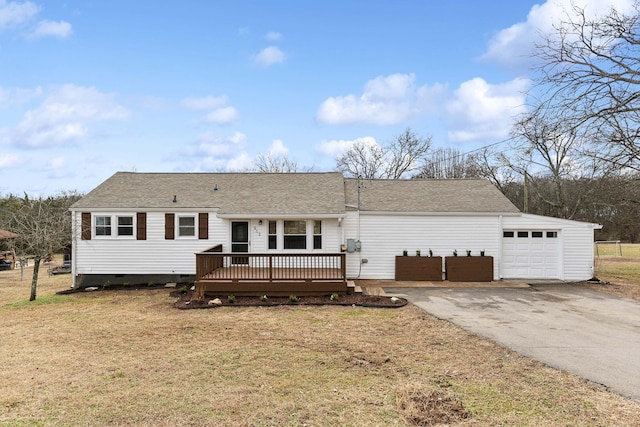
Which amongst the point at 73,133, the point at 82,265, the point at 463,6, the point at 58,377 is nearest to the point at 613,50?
the point at 463,6

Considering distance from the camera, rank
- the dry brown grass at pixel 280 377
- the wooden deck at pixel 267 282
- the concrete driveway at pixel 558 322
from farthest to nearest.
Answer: the wooden deck at pixel 267 282
the concrete driveway at pixel 558 322
the dry brown grass at pixel 280 377

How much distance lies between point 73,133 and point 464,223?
33135 mm

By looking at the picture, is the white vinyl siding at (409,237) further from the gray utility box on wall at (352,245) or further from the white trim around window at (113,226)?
the white trim around window at (113,226)

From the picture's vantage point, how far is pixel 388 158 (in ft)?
115

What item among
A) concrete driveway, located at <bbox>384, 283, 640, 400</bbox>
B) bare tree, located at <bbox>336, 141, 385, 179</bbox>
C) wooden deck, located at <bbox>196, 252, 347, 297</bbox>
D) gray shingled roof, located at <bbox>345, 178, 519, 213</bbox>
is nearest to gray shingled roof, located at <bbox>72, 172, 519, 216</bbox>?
gray shingled roof, located at <bbox>345, 178, 519, 213</bbox>

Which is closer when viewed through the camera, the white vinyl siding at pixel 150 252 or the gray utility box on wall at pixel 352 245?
the gray utility box on wall at pixel 352 245

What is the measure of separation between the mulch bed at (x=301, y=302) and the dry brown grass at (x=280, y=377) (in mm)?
1385

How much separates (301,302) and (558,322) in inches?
250

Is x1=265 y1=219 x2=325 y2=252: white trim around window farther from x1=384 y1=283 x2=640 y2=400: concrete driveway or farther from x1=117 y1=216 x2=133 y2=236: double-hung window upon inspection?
x1=117 y1=216 x2=133 y2=236: double-hung window

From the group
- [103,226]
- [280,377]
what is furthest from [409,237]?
[103,226]

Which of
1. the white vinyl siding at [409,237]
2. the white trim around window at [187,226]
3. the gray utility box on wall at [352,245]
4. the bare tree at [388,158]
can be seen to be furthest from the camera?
the bare tree at [388,158]

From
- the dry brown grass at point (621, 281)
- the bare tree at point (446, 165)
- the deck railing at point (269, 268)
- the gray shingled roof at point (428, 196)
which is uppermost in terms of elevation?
the bare tree at point (446, 165)

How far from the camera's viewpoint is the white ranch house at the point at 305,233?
1506cm

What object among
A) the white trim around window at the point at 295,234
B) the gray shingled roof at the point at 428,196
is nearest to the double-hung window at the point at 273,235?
the white trim around window at the point at 295,234
